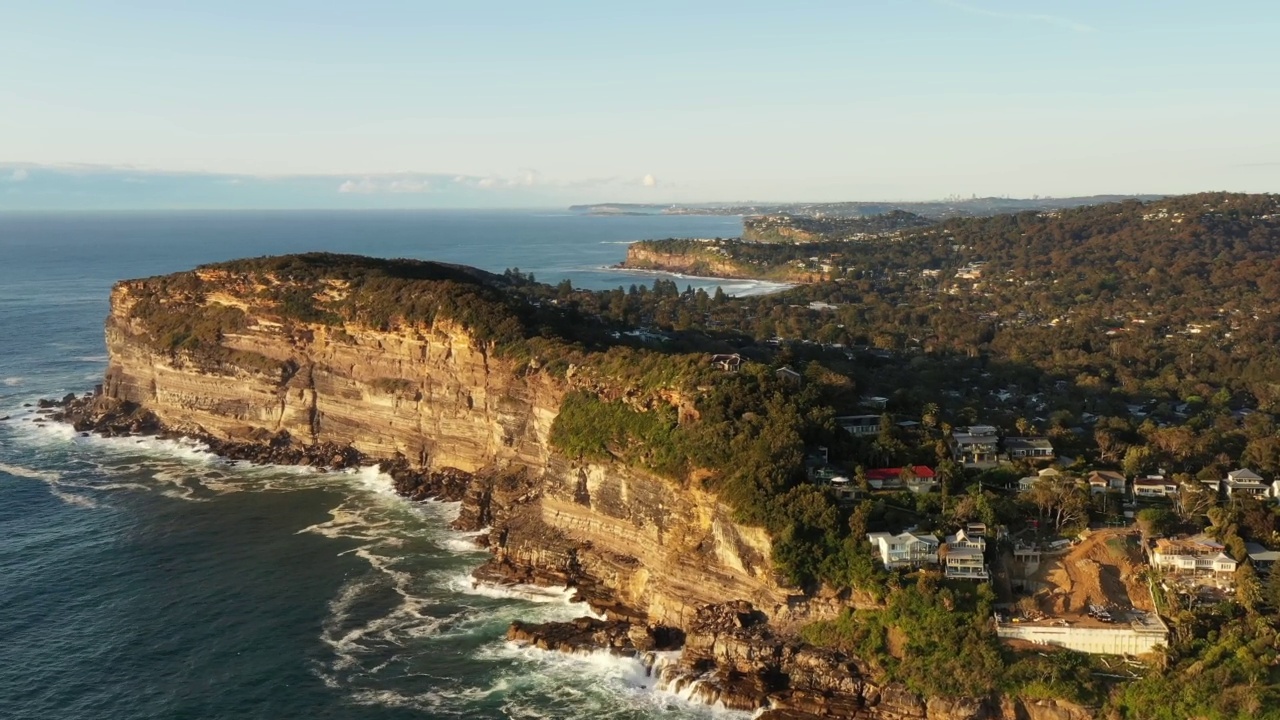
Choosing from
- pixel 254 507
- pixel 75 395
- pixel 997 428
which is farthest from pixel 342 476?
pixel 997 428

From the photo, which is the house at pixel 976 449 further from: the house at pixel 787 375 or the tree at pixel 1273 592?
the tree at pixel 1273 592

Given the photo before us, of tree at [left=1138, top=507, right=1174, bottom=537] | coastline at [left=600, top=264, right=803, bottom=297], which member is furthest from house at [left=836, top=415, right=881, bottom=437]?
coastline at [left=600, top=264, right=803, bottom=297]

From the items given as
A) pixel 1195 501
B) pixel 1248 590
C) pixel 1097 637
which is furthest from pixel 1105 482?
pixel 1097 637

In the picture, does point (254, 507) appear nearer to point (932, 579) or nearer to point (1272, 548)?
point (932, 579)

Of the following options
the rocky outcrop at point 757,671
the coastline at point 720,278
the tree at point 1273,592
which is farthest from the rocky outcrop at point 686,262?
the tree at point 1273,592

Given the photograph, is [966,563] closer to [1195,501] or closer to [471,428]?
[1195,501]

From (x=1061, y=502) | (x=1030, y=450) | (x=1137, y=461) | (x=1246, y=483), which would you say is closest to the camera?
(x=1061, y=502)

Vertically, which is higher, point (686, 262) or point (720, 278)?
point (686, 262)
